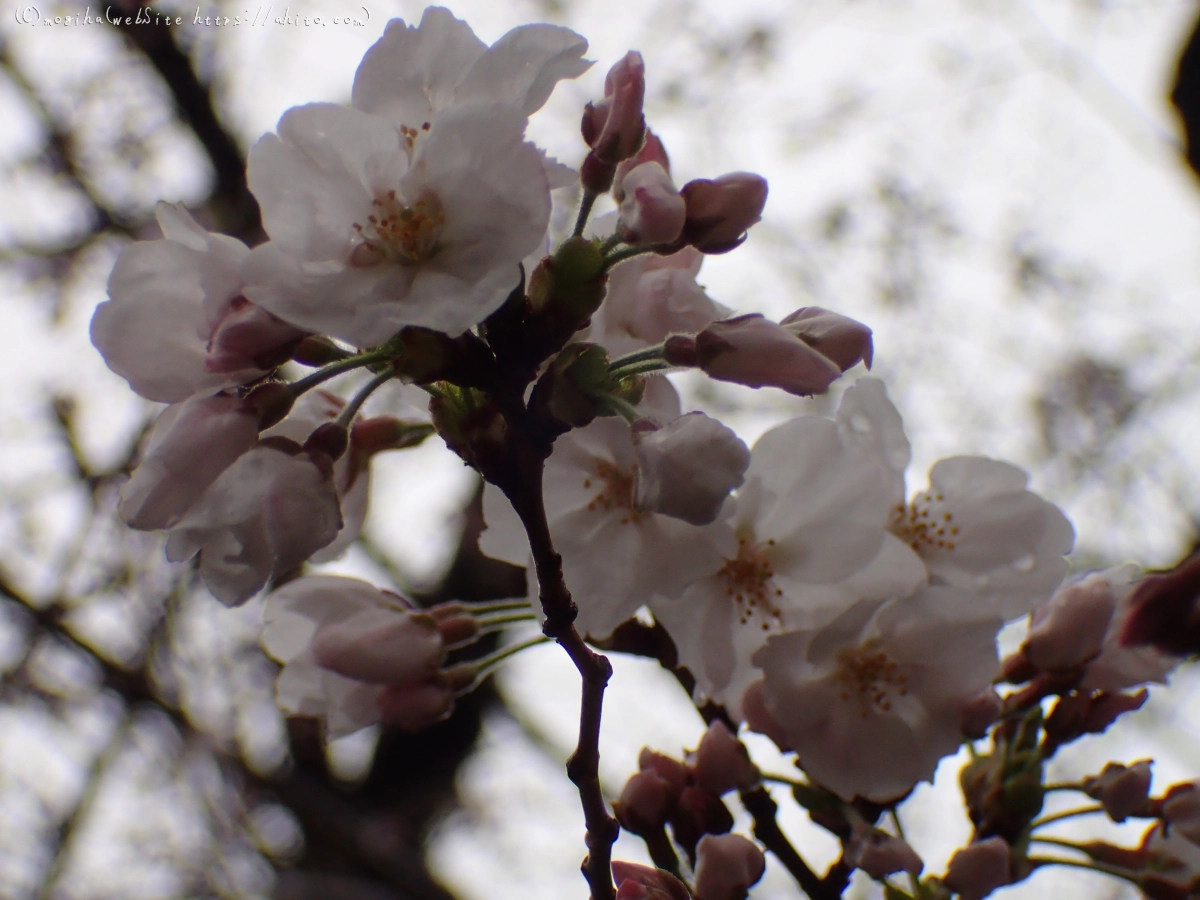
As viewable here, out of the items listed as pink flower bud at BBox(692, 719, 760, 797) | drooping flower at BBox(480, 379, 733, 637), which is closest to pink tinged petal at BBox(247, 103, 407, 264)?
drooping flower at BBox(480, 379, 733, 637)

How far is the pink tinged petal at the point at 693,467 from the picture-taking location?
611mm

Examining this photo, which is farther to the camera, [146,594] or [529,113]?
[146,594]

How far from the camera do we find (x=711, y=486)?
61 cm

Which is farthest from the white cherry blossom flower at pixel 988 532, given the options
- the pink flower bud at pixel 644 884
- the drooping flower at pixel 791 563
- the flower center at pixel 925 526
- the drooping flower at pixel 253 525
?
the drooping flower at pixel 253 525

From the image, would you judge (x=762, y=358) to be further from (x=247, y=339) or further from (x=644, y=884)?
(x=644, y=884)

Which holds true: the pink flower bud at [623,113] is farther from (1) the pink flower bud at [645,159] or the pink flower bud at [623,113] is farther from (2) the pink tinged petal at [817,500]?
(2) the pink tinged petal at [817,500]

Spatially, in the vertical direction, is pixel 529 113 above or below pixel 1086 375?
below

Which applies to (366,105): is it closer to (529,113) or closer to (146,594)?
(529,113)

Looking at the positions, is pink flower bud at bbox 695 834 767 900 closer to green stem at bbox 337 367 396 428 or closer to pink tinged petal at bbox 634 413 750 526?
pink tinged petal at bbox 634 413 750 526

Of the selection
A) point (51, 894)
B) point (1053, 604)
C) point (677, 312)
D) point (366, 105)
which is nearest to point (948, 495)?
point (1053, 604)

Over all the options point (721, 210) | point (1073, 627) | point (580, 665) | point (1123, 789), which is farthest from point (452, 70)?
point (1123, 789)

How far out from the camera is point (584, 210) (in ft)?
2.46

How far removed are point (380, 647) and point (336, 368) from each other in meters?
0.27

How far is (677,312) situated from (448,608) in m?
0.37
